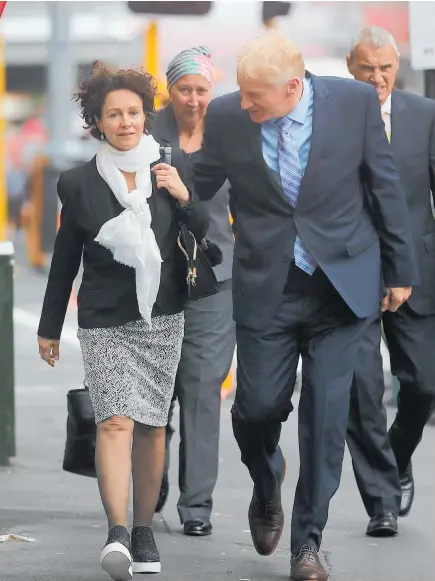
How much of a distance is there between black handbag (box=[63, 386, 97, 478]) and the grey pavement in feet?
0.86

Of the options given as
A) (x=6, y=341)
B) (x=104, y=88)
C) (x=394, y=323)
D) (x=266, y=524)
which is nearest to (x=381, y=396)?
(x=394, y=323)

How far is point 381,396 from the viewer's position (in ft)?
21.6

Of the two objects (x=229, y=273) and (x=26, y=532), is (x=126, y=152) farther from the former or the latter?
(x=26, y=532)

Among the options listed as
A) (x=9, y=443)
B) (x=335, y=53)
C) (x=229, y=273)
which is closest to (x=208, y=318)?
(x=229, y=273)

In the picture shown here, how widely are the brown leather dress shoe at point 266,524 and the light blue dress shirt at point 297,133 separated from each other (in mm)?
1273

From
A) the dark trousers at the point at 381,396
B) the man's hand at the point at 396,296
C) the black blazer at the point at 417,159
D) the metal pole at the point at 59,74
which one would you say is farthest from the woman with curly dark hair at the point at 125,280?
the metal pole at the point at 59,74

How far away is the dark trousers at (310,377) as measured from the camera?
19.0 feet

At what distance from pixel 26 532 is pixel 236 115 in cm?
199

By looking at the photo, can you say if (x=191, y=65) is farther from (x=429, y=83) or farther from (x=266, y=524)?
(x=429, y=83)

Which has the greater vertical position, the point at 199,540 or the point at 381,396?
the point at 381,396

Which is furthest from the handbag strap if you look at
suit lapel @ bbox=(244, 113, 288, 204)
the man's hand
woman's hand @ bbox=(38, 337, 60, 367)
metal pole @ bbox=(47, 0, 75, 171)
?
metal pole @ bbox=(47, 0, 75, 171)

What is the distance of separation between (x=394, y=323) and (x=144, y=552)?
152cm

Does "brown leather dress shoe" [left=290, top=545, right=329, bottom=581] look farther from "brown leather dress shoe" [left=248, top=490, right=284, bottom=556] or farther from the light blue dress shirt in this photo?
the light blue dress shirt

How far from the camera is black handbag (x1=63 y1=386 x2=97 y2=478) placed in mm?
6727
